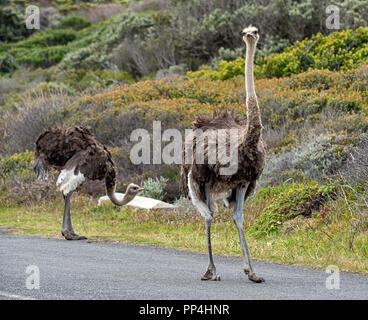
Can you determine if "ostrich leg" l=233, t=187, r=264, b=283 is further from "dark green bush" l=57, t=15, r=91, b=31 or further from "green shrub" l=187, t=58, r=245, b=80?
"dark green bush" l=57, t=15, r=91, b=31

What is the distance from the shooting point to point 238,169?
7766mm

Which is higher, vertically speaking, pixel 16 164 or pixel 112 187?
pixel 112 187

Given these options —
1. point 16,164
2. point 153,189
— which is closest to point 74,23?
point 16,164

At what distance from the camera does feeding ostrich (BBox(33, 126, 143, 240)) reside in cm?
1304

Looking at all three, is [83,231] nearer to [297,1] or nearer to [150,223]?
[150,223]

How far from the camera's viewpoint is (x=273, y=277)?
325 inches

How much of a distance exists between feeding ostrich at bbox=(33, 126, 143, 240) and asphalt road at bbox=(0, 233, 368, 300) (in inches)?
78.5

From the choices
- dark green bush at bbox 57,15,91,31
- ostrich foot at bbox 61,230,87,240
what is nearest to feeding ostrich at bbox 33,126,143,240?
ostrich foot at bbox 61,230,87,240

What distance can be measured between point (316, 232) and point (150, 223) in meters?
4.06

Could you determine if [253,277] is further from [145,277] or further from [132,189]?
[132,189]

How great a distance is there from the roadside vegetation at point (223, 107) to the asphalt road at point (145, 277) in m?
0.83

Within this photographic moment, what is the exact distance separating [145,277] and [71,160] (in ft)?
Result: 17.6

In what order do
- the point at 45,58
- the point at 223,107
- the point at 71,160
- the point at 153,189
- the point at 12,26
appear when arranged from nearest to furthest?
the point at 223,107 → the point at 71,160 → the point at 153,189 → the point at 45,58 → the point at 12,26
